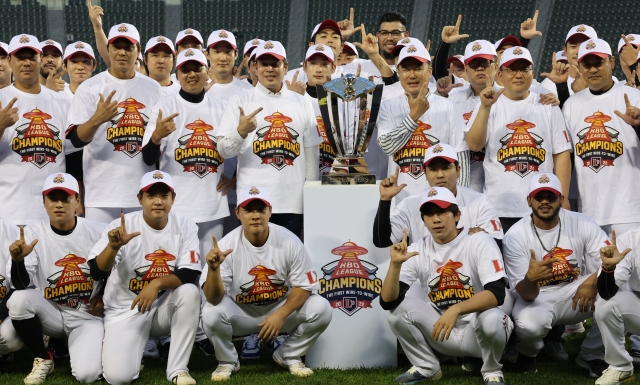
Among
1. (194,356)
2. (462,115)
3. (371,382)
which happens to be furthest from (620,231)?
(194,356)

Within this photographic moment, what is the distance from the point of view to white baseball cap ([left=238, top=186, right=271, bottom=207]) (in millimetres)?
5324

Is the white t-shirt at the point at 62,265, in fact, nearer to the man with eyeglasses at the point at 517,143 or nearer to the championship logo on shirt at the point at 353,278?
the championship logo on shirt at the point at 353,278

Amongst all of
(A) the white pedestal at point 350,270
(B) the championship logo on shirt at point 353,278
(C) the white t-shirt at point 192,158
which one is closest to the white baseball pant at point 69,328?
(C) the white t-shirt at point 192,158

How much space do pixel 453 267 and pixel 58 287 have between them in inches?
104

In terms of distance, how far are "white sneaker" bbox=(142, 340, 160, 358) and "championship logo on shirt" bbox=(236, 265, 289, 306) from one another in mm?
925

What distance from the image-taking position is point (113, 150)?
6125 mm

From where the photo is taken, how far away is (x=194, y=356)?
6004 mm

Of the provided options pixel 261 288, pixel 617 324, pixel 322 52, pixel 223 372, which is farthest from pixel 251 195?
pixel 617 324

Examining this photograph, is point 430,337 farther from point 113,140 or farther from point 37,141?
point 37,141

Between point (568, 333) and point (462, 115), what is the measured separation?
6.28 ft

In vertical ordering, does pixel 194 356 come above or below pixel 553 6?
below

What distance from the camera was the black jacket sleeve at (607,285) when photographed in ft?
16.6

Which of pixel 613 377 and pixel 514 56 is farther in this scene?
pixel 514 56

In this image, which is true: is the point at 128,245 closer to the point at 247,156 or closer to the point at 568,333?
the point at 247,156
